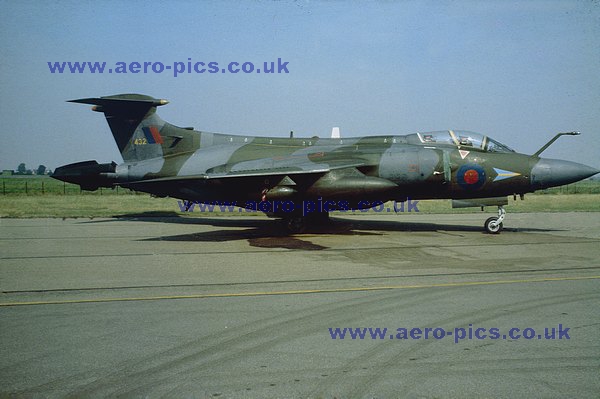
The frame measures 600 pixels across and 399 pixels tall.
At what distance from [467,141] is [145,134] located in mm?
11111

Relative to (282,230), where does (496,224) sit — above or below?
above

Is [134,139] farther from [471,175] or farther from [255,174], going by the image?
[471,175]

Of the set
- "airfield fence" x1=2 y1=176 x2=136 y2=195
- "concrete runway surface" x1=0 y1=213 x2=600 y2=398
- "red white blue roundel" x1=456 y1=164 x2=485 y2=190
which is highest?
"airfield fence" x1=2 y1=176 x2=136 y2=195

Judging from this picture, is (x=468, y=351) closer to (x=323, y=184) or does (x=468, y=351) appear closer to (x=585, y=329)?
(x=585, y=329)

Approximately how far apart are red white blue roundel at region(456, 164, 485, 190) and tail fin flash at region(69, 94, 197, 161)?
30.9 feet

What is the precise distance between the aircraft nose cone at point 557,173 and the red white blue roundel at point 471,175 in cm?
148

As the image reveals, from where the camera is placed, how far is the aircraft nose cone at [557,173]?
14.6 m

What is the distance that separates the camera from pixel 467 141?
611 inches

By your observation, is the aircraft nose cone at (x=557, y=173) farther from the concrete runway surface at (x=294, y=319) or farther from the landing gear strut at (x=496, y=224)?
the concrete runway surface at (x=294, y=319)

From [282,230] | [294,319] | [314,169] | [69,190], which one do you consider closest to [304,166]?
[314,169]

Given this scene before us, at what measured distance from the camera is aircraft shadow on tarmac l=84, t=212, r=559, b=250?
1437 cm

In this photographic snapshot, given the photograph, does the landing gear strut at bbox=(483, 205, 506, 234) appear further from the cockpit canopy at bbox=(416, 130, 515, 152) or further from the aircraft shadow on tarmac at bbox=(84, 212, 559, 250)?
the cockpit canopy at bbox=(416, 130, 515, 152)

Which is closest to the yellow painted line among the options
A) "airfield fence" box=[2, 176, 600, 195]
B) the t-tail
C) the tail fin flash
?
the t-tail

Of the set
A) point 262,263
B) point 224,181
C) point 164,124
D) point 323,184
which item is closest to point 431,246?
point 323,184
